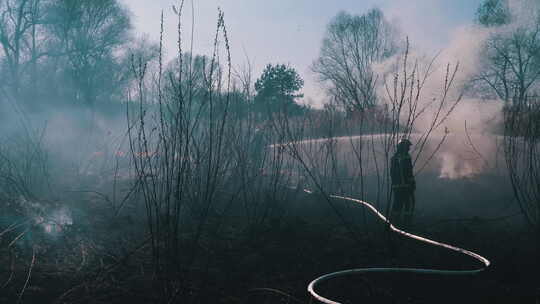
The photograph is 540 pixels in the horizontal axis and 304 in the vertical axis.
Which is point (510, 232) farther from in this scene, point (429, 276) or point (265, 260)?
point (265, 260)

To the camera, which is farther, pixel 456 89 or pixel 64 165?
pixel 456 89

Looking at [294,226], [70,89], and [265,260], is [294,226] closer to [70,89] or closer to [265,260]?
[265,260]

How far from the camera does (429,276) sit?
429 cm

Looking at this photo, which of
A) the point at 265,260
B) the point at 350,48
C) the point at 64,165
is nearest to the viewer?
the point at 265,260

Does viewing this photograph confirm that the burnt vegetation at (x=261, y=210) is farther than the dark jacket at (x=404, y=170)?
No

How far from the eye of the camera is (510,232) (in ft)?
21.5

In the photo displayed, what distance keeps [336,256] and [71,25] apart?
23118 mm

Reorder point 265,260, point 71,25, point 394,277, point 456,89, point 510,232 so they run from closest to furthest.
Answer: point 394,277, point 265,260, point 510,232, point 456,89, point 71,25

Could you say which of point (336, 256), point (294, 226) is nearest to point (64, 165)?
point (294, 226)

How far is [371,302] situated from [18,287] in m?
2.99

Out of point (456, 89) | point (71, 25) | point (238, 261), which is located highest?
point (71, 25)

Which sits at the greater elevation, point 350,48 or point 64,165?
point 350,48

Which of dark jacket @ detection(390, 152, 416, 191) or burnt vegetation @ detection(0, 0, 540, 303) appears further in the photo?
dark jacket @ detection(390, 152, 416, 191)

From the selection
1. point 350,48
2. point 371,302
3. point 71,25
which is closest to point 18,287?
point 371,302
